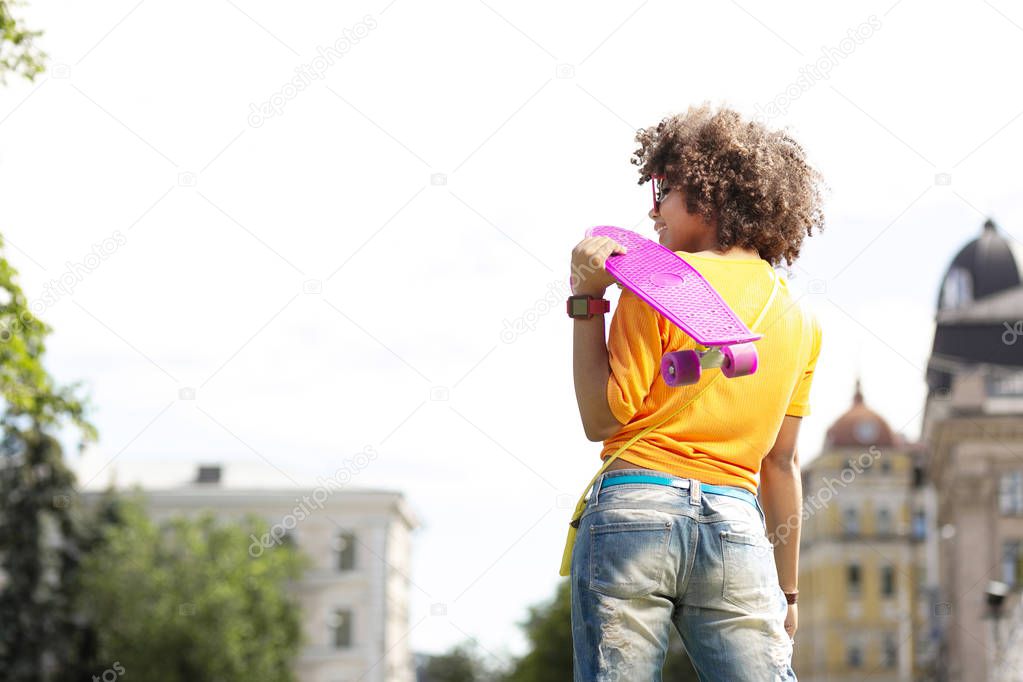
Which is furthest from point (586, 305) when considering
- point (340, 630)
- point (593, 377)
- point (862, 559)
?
point (862, 559)

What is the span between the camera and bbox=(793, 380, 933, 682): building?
90000 mm

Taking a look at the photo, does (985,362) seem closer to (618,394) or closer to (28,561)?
(28,561)

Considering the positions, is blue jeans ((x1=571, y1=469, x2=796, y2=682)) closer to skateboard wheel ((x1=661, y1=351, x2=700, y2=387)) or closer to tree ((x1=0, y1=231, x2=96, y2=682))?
skateboard wheel ((x1=661, y1=351, x2=700, y2=387))

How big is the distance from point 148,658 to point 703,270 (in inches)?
2233

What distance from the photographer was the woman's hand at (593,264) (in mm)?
3418

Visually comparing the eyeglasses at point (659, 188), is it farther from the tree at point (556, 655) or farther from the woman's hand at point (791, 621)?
the tree at point (556, 655)

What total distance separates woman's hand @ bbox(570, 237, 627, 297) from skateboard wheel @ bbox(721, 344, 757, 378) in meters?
0.31

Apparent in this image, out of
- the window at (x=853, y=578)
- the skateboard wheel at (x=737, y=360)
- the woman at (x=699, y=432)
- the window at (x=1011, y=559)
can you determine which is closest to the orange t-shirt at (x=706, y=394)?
the woman at (x=699, y=432)

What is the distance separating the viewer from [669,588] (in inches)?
130

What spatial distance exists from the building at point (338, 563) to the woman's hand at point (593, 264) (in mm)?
67747

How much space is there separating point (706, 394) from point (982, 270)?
67.4 m

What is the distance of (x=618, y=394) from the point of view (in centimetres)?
341

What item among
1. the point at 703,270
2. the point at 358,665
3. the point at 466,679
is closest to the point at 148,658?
the point at 358,665

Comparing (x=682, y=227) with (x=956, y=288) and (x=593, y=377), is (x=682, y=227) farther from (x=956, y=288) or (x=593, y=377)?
(x=956, y=288)
